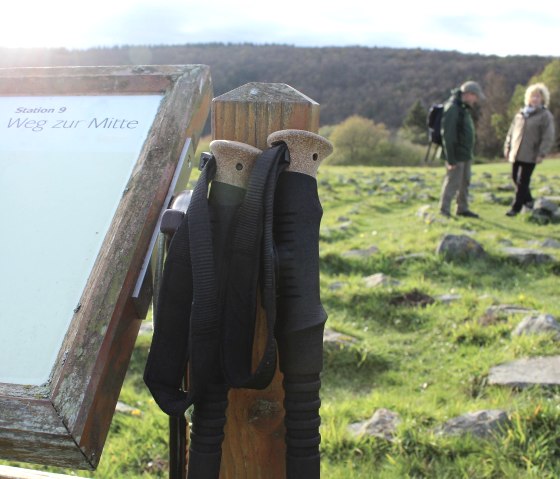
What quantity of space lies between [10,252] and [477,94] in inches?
281

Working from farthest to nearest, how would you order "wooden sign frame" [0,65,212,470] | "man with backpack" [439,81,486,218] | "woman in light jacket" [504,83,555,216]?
"woman in light jacket" [504,83,555,216] < "man with backpack" [439,81,486,218] < "wooden sign frame" [0,65,212,470]

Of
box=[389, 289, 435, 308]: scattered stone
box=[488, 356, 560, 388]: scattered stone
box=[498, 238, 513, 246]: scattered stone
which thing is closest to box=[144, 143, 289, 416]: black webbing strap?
box=[488, 356, 560, 388]: scattered stone

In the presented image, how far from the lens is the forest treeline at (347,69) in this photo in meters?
67.3

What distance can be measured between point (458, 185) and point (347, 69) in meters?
77.4

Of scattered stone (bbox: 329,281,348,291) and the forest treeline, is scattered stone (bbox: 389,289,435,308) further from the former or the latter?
the forest treeline

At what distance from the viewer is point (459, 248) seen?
250 inches

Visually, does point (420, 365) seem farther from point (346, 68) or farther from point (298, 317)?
point (346, 68)

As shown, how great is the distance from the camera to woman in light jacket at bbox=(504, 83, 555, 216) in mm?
8227

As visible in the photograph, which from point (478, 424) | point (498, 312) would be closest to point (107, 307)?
point (478, 424)

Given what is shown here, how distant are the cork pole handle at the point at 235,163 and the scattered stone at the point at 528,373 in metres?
2.52

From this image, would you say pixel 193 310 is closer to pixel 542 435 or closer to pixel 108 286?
pixel 108 286

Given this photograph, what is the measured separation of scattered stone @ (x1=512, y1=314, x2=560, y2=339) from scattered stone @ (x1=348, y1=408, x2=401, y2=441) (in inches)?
53.2

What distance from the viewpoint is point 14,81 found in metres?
1.93

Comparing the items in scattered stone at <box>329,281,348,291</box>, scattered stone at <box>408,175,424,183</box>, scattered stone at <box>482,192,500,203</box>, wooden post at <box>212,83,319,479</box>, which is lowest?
scattered stone at <box>408,175,424,183</box>
